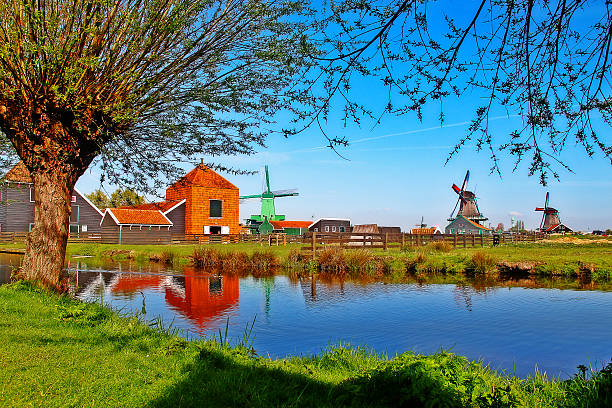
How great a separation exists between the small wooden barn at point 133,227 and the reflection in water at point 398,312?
73.7 ft

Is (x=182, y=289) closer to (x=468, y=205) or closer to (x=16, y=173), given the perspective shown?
(x=16, y=173)

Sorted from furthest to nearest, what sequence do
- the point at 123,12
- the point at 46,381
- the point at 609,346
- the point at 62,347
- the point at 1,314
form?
the point at 609,346, the point at 123,12, the point at 1,314, the point at 62,347, the point at 46,381

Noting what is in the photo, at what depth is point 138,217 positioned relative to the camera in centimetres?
4472

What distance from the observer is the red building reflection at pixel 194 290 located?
43.3ft

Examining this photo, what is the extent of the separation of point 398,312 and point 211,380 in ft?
30.4

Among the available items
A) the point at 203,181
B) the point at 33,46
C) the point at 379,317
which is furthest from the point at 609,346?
the point at 203,181

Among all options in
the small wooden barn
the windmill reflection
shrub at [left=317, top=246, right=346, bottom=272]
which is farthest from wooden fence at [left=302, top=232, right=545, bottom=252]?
the small wooden barn

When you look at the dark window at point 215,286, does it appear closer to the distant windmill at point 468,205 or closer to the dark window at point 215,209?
the dark window at point 215,209

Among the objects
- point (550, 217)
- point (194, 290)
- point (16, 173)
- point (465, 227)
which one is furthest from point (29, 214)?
point (550, 217)

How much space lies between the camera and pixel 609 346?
31.4ft

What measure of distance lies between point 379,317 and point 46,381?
938 cm

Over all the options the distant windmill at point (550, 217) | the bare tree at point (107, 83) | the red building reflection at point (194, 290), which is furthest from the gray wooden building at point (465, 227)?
the bare tree at point (107, 83)

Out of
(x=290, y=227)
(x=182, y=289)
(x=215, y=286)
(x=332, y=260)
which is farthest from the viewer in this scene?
(x=290, y=227)

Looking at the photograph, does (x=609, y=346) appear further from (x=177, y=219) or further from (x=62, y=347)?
(x=177, y=219)
